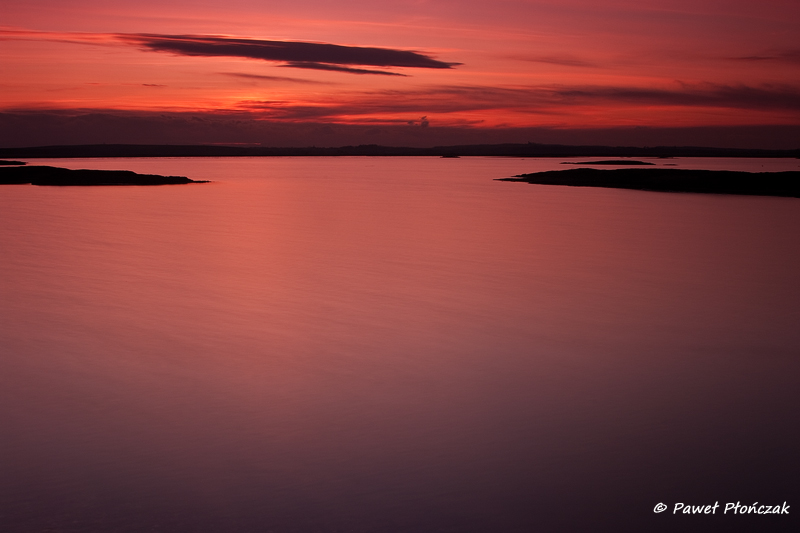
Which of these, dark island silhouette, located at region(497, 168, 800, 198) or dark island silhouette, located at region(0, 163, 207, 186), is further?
dark island silhouette, located at region(0, 163, 207, 186)

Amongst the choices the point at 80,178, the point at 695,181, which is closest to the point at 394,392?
the point at 695,181

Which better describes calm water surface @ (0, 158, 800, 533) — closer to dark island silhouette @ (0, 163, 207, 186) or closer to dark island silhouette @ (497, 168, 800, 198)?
dark island silhouette @ (497, 168, 800, 198)

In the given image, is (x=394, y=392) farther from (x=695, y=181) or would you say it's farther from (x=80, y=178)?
(x=80, y=178)

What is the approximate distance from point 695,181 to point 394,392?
1754 inches

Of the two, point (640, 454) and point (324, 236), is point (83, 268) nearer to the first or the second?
point (324, 236)

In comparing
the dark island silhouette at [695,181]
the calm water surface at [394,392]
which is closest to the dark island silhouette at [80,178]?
the dark island silhouette at [695,181]

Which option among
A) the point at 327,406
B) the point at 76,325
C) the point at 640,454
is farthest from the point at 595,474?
the point at 76,325

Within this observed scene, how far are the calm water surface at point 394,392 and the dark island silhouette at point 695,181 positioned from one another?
28.4m

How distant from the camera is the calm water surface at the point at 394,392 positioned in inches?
202

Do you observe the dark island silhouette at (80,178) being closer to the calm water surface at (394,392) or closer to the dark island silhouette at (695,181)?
the dark island silhouette at (695,181)

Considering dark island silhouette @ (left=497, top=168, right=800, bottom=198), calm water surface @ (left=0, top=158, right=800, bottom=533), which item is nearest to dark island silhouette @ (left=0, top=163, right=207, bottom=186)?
dark island silhouette @ (left=497, top=168, right=800, bottom=198)

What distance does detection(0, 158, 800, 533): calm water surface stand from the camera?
16.8 ft

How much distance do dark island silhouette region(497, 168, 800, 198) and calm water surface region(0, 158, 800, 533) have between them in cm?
2836

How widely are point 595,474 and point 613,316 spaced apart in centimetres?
578
